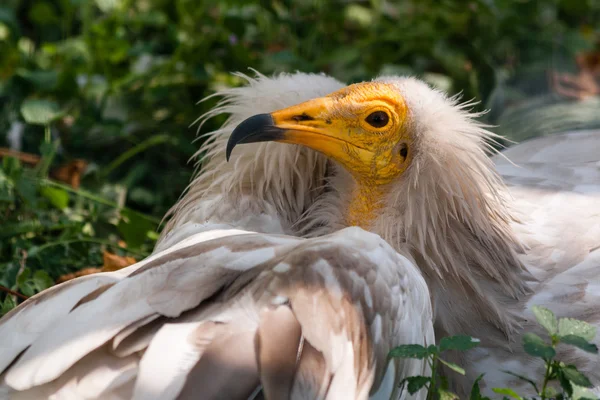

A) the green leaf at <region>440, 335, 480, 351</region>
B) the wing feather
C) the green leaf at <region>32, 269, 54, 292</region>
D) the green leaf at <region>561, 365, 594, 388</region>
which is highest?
the green leaf at <region>561, 365, 594, 388</region>

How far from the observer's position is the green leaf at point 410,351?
1.84 metres

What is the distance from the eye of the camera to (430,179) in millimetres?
2432

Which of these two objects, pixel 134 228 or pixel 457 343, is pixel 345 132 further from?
→ pixel 134 228

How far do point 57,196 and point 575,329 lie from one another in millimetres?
1920

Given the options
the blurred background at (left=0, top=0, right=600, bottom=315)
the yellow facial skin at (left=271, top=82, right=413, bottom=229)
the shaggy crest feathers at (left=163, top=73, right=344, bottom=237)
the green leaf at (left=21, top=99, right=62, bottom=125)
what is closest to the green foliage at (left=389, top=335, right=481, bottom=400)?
the yellow facial skin at (left=271, top=82, right=413, bottom=229)

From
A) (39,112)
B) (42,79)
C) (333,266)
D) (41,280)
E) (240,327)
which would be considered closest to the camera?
(240,327)

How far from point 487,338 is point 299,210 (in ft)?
2.11

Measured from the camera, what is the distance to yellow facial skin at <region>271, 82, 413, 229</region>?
2438 millimetres

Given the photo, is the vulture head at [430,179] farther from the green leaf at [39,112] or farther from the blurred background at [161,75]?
the green leaf at [39,112]

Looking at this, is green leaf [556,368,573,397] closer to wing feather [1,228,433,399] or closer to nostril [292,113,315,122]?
wing feather [1,228,433,399]

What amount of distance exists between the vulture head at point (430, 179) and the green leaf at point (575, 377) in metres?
0.44

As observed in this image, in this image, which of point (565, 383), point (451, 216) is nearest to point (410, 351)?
point (565, 383)

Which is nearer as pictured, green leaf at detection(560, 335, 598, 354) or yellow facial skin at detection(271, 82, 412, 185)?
green leaf at detection(560, 335, 598, 354)

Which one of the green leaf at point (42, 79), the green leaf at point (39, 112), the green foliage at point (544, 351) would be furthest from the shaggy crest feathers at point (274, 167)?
the green leaf at point (42, 79)
